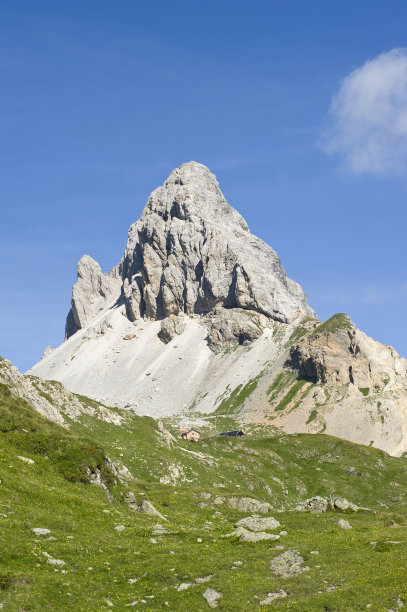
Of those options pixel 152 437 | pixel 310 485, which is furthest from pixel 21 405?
pixel 310 485

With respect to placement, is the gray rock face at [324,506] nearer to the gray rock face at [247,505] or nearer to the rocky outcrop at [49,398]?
the gray rock face at [247,505]

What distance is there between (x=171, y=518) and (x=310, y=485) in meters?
55.3

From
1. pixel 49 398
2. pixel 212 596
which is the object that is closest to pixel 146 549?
pixel 212 596

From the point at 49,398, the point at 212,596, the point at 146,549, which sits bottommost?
the point at 212,596

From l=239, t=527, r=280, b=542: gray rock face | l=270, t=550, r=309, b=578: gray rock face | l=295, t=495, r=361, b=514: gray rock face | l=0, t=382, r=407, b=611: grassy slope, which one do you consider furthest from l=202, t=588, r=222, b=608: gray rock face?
l=295, t=495, r=361, b=514: gray rock face

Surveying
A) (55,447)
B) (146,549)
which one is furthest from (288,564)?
(55,447)

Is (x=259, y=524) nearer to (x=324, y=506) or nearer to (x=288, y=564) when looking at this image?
(x=288, y=564)

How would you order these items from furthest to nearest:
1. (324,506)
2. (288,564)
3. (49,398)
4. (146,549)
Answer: (49,398) → (324,506) → (146,549) → (288,564)

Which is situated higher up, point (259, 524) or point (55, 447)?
point (55, 447)

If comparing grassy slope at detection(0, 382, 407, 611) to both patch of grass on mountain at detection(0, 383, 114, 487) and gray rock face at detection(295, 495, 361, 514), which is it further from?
gray rock face at detection(295, 495, 361, 514)

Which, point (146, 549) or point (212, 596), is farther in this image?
point (146, 549)

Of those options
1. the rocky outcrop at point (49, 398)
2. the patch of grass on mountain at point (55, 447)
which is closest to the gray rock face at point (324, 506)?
the patch of grass on mountain at point (55, 447)

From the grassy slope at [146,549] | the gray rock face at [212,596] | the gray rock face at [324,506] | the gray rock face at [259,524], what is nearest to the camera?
the grassy slope at [146,549]

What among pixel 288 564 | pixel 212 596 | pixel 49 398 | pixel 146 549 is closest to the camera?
pixel 212 596
